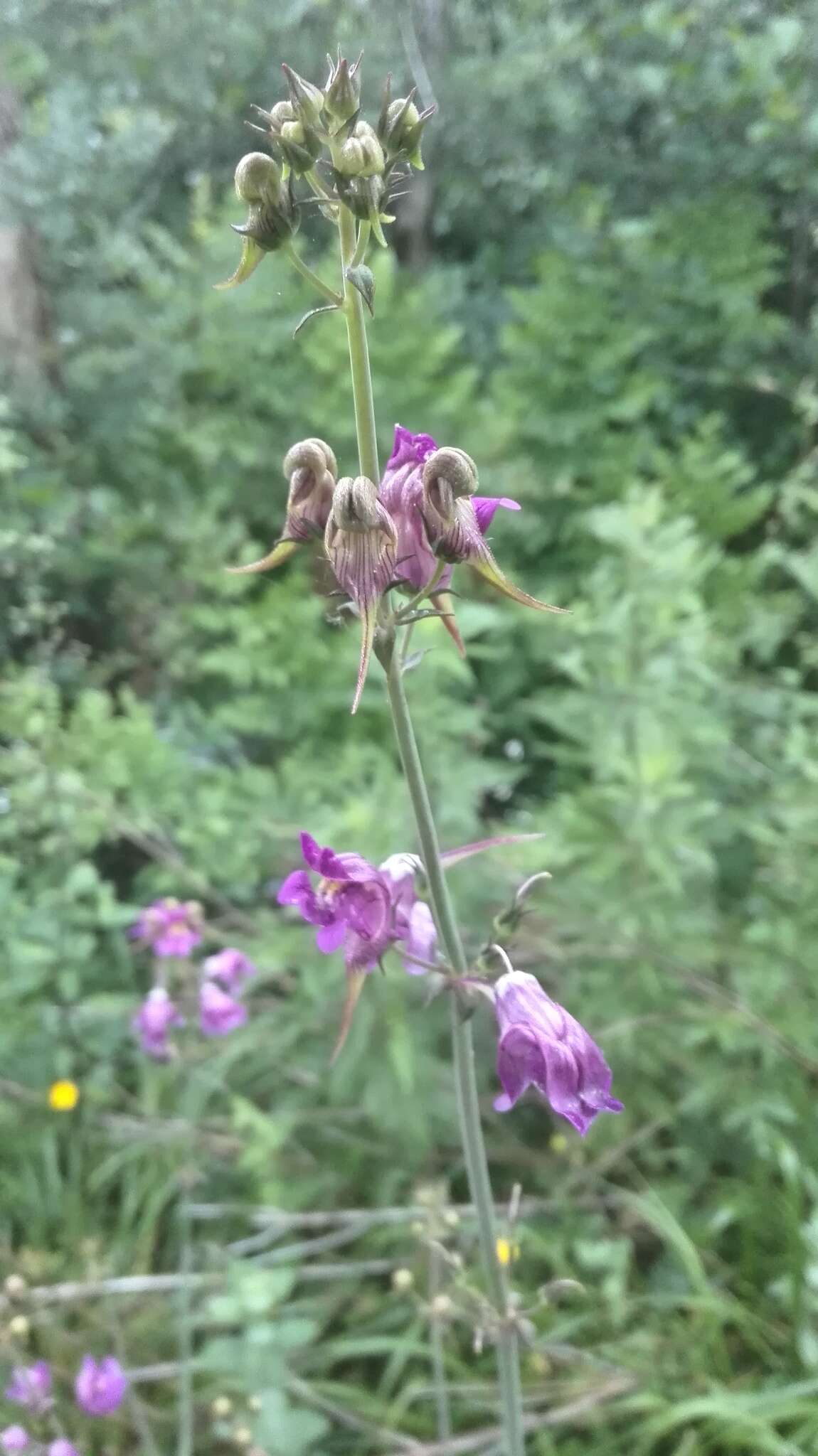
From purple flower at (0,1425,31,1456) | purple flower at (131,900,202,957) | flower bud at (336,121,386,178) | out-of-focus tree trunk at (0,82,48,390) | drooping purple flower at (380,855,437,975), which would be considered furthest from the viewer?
out-of-focus tree trunk at (0,82,48,390)

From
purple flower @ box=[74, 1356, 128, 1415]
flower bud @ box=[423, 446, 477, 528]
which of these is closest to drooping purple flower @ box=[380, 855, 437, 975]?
flower bud @ box=[423, 446, 477, 528]

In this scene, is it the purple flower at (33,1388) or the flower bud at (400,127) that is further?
the purple flower at (33,1388)

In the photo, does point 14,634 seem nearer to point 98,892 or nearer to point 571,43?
point 98,892

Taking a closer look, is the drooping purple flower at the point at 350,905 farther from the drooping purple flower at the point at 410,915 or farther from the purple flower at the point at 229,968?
the purple flower at the point at 229,968

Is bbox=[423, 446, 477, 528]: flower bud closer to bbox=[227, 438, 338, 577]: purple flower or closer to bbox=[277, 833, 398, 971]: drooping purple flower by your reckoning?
bbox=[227, 438, 338, 577]: purple flower

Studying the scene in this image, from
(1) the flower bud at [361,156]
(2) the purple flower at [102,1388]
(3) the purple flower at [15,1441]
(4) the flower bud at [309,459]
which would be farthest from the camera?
(2) the purple flower at [102,1388]

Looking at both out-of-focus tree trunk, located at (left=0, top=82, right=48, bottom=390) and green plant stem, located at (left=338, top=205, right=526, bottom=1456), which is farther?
out-of-focus tree trunk, located at (left=0, top=82, right=48, bottom=390)

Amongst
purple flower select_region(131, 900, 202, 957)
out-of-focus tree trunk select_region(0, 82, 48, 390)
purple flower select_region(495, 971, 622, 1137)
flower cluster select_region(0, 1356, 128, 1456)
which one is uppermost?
out-of-focus tree trunk select_region(0, 82, 48, 390)

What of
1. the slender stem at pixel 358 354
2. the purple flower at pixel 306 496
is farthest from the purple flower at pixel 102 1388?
the slender stem at pixel 358 354

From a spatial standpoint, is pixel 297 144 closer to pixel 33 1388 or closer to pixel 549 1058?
pixel 549 1058

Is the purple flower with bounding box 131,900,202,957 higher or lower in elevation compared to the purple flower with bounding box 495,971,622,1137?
lower
